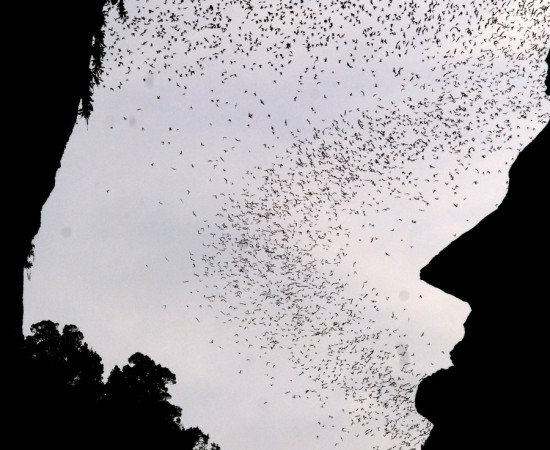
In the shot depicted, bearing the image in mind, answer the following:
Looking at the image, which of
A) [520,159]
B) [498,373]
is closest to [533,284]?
[498,373]

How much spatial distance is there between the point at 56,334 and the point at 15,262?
3224cm

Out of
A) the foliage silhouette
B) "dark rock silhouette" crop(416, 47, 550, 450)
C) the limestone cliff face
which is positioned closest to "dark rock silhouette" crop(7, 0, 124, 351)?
the limestone cliff face

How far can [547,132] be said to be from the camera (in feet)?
45.7

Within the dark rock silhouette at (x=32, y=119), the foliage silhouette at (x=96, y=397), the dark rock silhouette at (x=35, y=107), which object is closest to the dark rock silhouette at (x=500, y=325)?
the dark rock silhouette at (x=32, y=119)

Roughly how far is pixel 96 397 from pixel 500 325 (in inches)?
1118

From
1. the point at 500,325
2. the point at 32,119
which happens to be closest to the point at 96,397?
the point at 500,325

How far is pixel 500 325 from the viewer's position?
1431cm

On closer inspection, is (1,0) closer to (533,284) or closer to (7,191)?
(7,191)

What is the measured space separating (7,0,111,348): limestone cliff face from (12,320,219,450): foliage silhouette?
24.2 meters

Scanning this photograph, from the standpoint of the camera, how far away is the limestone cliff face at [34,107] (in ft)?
20.0

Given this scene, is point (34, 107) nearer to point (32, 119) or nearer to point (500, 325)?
point (32, 119)

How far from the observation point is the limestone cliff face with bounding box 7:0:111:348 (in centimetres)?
611

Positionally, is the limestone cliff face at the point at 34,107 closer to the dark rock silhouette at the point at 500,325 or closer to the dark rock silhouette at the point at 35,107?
the dark rock silhouette at the point at 35,107

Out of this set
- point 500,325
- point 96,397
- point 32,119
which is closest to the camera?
point 32,119
